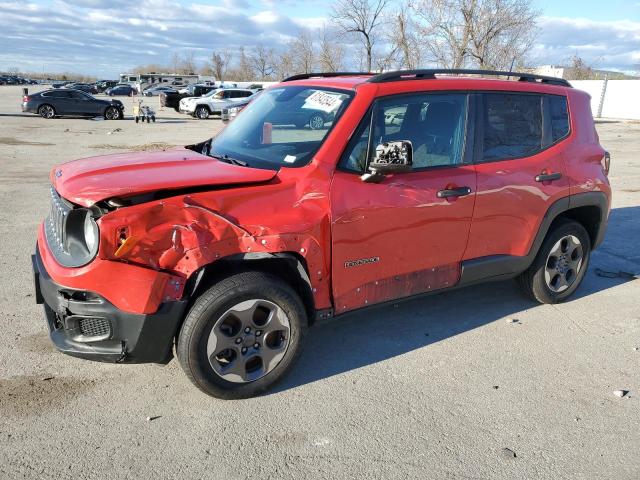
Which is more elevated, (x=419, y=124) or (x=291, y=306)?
(x=419, y=124)

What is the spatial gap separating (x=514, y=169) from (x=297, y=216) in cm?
197

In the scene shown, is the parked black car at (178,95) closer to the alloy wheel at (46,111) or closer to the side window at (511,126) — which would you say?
the alloy wheel at (46,111)

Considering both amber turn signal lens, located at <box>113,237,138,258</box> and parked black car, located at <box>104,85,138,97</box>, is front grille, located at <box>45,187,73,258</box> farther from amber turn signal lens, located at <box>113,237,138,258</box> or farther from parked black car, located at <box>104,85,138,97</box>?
parked black car, located at <box>104,85,138,97</box>

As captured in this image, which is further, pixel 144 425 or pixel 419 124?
pixel 419 124

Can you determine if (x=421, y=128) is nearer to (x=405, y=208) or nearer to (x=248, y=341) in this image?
(x=405, y=208)

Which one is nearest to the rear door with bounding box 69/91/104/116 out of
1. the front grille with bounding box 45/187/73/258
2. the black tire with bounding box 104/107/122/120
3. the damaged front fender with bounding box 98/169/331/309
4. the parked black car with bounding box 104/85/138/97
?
the black tire with bounding box 104/107/122/120

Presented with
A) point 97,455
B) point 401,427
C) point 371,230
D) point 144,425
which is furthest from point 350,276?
point 97,455

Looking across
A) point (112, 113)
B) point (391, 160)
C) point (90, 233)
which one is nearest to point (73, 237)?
point (90, 233)

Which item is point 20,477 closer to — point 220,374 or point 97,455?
point 97,455

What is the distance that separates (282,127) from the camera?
3.82 meters

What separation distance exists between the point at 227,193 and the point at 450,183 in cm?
166

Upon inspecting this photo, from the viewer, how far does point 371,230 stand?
342cm

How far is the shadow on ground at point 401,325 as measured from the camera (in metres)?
3.72

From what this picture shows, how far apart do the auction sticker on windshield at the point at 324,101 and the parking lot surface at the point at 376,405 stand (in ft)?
5.66
